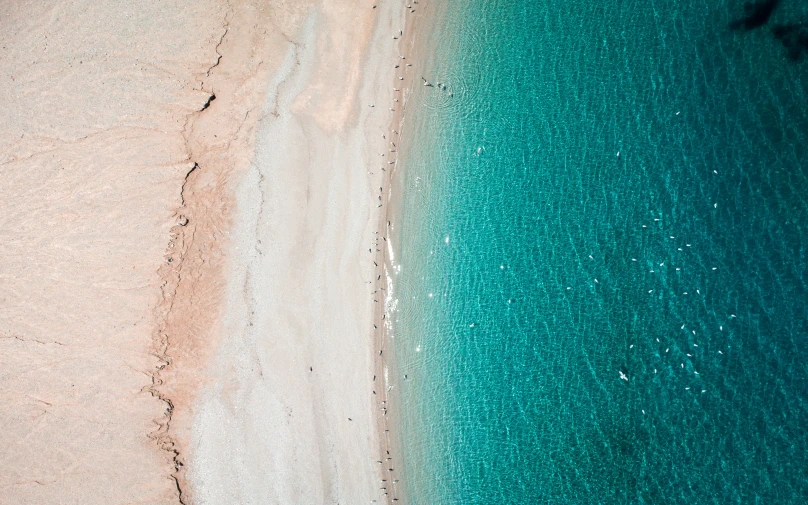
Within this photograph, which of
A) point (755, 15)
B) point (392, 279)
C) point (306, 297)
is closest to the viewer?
point (306, 297)

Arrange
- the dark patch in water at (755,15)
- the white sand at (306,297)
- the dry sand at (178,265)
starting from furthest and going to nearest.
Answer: the dark patch in water at (755,15) < the white sand at (306,297) < the dry sand at (178,265)

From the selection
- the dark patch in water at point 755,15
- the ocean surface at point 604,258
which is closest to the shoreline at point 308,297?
the ocean surface at point 604,258

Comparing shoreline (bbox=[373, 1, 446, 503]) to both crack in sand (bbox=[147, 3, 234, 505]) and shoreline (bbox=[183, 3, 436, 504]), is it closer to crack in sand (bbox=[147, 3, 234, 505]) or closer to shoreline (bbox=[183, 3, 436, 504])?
shoreline (bbox=[183, 3, 436, 504])

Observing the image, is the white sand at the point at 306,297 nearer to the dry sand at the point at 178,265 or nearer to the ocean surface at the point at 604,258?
the dry sand at the point at 178,265

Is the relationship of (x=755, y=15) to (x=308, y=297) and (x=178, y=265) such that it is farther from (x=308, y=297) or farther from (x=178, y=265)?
(x=178, y=265)

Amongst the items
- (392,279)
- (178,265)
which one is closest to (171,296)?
(178,265)

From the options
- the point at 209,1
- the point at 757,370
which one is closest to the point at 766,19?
the point at 757,370

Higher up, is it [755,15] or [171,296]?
[755,15]
